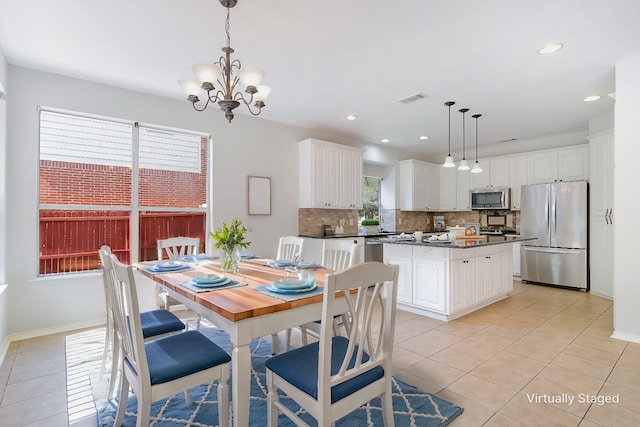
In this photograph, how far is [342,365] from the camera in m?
1.41

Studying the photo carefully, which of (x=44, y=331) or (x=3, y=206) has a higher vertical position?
(x=3, y=206)

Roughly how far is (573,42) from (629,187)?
1458 millimetres

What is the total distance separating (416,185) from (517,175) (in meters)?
1.82

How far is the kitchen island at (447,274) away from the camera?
3.62m

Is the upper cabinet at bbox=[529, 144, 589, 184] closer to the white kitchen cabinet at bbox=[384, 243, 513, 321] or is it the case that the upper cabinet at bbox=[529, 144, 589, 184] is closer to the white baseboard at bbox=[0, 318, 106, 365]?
the white kitchen cabinet at bbox=[384, 243, 513, 321]

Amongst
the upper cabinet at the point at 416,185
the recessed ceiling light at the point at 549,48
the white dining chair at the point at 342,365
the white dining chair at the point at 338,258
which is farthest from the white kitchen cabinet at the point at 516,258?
the white dining chair at the point at 342,365

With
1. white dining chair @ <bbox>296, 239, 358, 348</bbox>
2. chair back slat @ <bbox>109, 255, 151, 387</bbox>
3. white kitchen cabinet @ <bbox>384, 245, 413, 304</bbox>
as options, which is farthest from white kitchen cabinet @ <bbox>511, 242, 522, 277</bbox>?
chair back slat @ <bbox>109, 255, 151, 387</bbox>

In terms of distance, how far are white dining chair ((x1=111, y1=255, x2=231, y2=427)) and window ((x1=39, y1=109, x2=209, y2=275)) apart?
7.92ft

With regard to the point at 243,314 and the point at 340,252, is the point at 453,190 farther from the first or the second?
the point at 243,314

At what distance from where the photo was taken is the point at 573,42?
2674mm

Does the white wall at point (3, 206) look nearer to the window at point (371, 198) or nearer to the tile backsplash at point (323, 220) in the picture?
the tile backsplash at point (323, 220)

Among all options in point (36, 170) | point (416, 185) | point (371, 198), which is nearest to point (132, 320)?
point (36, 170)

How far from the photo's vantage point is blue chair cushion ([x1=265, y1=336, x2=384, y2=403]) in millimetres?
1397

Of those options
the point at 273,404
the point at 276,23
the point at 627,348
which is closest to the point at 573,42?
the point at 276,23
